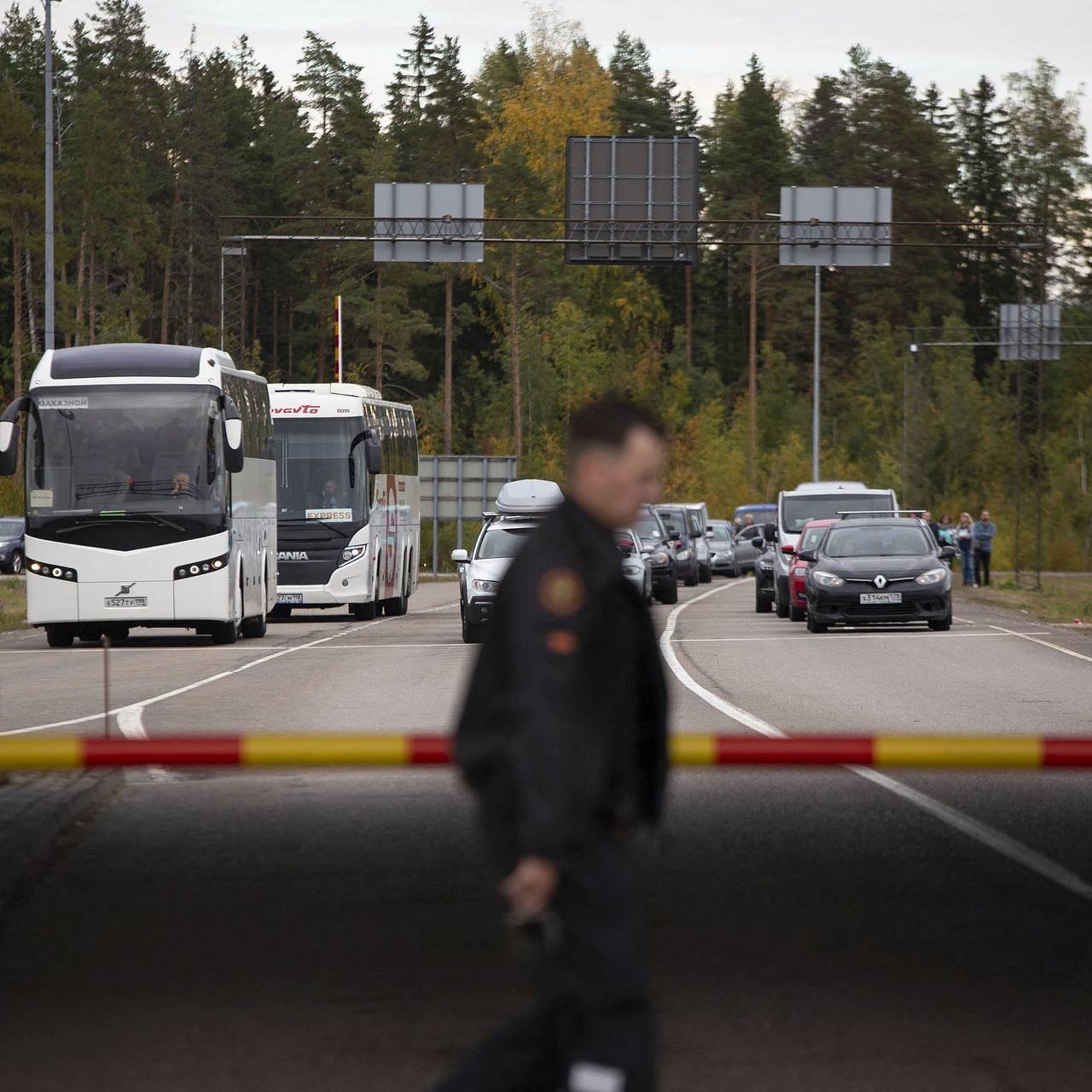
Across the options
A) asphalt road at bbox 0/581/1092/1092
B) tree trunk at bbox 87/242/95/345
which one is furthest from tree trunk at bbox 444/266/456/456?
asphalt road at bbox 0/581/1092/1092

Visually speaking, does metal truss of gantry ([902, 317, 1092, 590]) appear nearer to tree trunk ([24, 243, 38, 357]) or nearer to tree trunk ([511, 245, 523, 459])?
tree trunk ([511, 245, 523, 459])

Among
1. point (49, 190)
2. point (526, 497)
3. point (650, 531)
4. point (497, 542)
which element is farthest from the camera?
point (526, 497)

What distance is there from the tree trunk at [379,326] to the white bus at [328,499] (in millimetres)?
56176

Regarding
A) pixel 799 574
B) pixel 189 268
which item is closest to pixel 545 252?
pixel 189 268

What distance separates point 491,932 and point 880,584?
22.8 m

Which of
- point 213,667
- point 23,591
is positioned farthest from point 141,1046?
point 23,591

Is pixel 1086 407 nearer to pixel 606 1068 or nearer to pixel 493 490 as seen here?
pixel 493 490

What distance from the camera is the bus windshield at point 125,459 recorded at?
2883 cm

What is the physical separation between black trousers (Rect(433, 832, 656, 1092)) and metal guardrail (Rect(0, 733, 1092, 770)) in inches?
90.7

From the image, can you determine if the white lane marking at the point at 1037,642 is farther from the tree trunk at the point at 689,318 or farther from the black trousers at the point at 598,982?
the tree trunk at the point at 689,318

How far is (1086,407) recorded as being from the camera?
10050cm

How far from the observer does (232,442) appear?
29.1 meters

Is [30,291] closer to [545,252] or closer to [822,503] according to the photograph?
[545,252]

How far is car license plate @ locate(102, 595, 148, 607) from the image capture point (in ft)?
94.3
